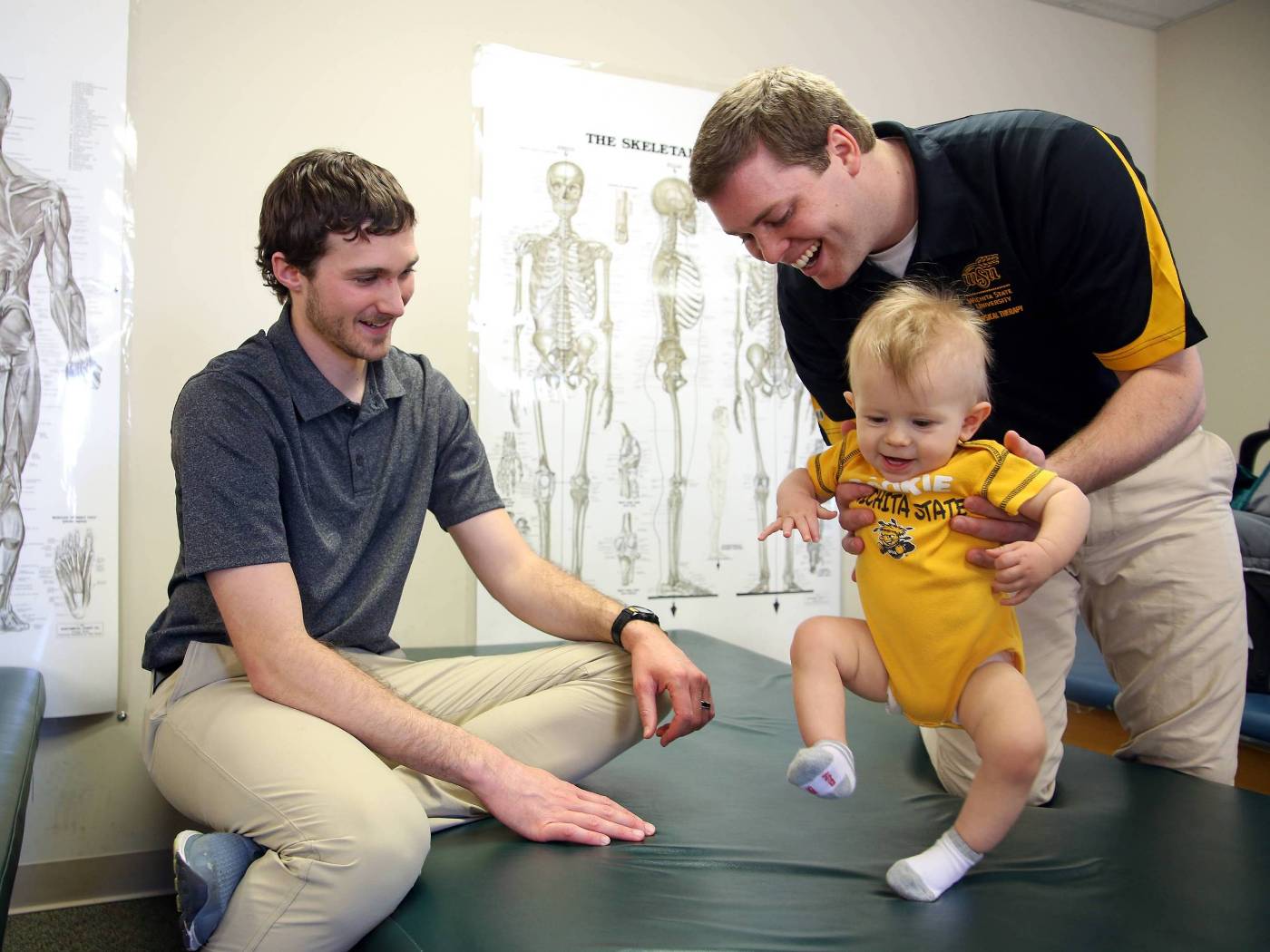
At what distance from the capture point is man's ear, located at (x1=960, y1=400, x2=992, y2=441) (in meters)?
1.42

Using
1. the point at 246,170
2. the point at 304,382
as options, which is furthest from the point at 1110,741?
the point at 246,170

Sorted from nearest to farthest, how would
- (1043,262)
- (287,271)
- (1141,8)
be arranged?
1. (1043,262)
2. (287,271)
3. (1141,8)

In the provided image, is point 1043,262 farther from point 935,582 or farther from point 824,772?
point 824,772

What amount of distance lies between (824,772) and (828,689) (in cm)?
16

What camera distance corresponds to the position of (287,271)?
173 centimetres

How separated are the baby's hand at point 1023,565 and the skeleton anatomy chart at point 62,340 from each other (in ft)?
6.55

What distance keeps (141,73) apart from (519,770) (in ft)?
6.45

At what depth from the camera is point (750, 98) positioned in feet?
5.36

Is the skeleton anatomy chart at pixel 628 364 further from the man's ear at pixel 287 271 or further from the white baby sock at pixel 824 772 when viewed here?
the white baby sock at pixel 824 772

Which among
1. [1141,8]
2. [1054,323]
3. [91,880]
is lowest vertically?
[91,880]

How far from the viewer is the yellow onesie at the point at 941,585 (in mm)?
1402

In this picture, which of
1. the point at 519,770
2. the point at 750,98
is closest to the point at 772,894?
the point at 519,770

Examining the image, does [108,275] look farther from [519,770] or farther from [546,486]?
[519,770]

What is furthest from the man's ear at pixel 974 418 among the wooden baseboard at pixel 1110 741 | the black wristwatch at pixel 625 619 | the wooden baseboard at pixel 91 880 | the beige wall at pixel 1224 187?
the beige wall at pixel 1224 187
